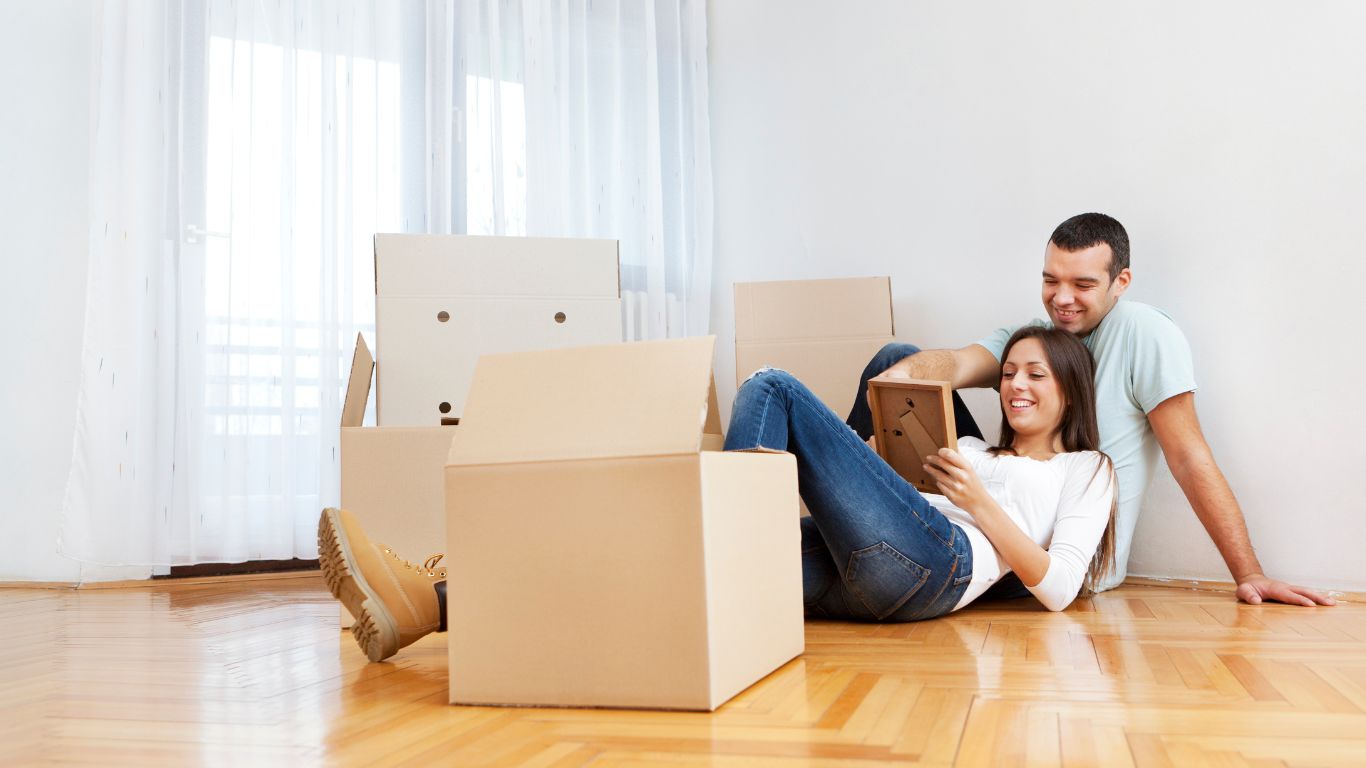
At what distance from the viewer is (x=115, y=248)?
264 cm

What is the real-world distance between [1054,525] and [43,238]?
265 centimetres

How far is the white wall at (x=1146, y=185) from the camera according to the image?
1.98 meters

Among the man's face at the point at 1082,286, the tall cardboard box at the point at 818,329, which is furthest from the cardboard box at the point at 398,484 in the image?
the man's face at the point at 1082,286

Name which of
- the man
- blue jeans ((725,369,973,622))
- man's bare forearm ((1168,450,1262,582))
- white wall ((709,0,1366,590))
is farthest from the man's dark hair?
blue jeans ((725,369,973,622))

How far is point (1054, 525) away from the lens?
1.74 metres

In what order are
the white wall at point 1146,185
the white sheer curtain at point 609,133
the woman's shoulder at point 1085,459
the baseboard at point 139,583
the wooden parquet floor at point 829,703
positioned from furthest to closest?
the white sheer curtain at point 609,133
the baseboard at point 139,583
the white wall at point 1146,185
the woman's shoulder at point 1085,459
the wooden parquet floor at point 829,703

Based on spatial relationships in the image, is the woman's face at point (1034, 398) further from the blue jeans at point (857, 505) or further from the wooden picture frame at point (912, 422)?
the blue jeans at point (857, 505)

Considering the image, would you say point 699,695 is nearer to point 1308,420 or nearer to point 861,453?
point 861,453

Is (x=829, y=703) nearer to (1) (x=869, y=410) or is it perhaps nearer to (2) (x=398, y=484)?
(2) (x=398, y=484)

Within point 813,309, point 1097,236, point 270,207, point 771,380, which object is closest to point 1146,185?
point 1097,236

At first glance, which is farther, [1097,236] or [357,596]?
[1097,236]

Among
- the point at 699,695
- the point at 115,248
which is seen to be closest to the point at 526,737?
the point at 699,695

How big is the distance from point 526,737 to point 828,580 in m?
0.81

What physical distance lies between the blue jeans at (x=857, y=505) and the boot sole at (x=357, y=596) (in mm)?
583
